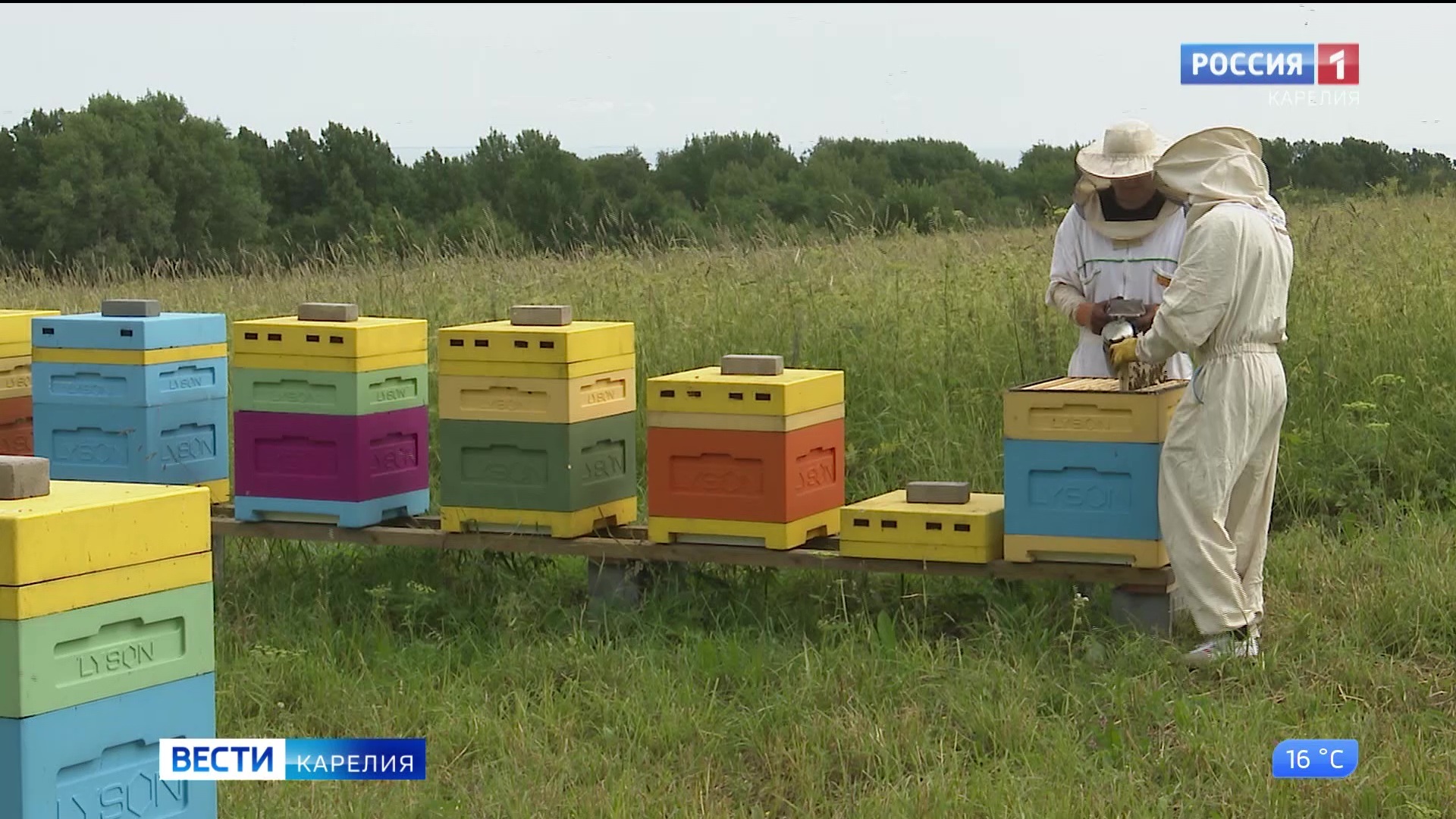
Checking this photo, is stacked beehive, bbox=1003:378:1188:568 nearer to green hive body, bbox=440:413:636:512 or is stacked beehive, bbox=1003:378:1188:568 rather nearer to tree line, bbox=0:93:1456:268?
green hive body, bbox=440:413:636:512

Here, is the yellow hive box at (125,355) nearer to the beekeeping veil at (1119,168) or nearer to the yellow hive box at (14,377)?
the yellow hive box at (14,377)

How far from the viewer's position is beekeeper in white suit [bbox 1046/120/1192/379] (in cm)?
588

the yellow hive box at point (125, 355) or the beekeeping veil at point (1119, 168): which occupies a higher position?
the beekeeping veil at point (1119, 168)

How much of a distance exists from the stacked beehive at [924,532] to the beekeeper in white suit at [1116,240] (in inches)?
32.0

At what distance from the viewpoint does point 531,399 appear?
231 inches

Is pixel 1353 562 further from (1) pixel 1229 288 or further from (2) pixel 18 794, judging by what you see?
(2) pixel 18 794

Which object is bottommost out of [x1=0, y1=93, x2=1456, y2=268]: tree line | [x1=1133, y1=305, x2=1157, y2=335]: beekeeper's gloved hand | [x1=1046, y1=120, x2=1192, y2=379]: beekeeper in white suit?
[x1=1133, y1=305, x2=1157, y2=335]: beekeeper's gloved hand

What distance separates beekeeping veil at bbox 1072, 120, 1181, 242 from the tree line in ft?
47.2

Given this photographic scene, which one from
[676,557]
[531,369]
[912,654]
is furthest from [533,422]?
[912,654]

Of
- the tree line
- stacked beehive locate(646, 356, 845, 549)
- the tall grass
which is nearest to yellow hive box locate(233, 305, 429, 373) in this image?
the tall grass

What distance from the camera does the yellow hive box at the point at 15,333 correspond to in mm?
6688

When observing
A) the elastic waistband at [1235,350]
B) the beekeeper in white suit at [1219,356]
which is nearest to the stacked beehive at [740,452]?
the beekeeper in white suit at [1219,356]

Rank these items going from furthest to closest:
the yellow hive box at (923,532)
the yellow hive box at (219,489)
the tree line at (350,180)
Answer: the tree line at (350,180)
the yellow hive box at (219,489)
the yellow hive box at (923,532)

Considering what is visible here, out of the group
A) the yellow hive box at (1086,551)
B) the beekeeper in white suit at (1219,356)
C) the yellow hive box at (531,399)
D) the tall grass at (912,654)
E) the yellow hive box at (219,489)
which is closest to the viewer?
the tall grass at (912,654)
